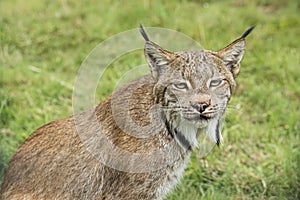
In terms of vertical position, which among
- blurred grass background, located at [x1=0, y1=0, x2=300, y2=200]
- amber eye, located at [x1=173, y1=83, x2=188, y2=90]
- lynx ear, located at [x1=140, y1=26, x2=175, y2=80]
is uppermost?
lynx ear, located at [x1=140, y1=26, x2=175, y2=80]

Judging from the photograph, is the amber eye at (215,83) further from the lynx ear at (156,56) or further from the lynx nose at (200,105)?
the lynx ear at (156,56)

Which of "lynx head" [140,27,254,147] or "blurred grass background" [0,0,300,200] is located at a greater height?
"lynx head" [140,27,254,147]

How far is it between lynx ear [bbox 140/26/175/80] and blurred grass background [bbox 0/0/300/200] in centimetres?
101

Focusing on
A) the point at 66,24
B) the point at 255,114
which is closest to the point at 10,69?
the point at 66,24

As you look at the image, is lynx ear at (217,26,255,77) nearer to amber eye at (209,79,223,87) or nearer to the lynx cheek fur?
the lynx cheek fur

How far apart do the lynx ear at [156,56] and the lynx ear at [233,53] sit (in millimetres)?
356

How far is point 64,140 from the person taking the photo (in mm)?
4488

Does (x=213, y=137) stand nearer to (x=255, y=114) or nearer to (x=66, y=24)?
(x=255, y=114)

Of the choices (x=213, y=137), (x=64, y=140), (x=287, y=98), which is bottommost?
(x=287, y=98)

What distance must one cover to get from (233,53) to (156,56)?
1.75 feet

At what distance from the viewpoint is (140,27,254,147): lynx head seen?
13.5ft

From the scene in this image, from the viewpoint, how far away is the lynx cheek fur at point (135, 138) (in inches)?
164

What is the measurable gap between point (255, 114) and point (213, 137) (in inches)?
81.8

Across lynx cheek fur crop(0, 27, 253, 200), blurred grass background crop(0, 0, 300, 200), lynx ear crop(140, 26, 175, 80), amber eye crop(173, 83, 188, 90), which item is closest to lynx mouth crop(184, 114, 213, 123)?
lynx cheek fur crop(0, 27, 253, 200)
